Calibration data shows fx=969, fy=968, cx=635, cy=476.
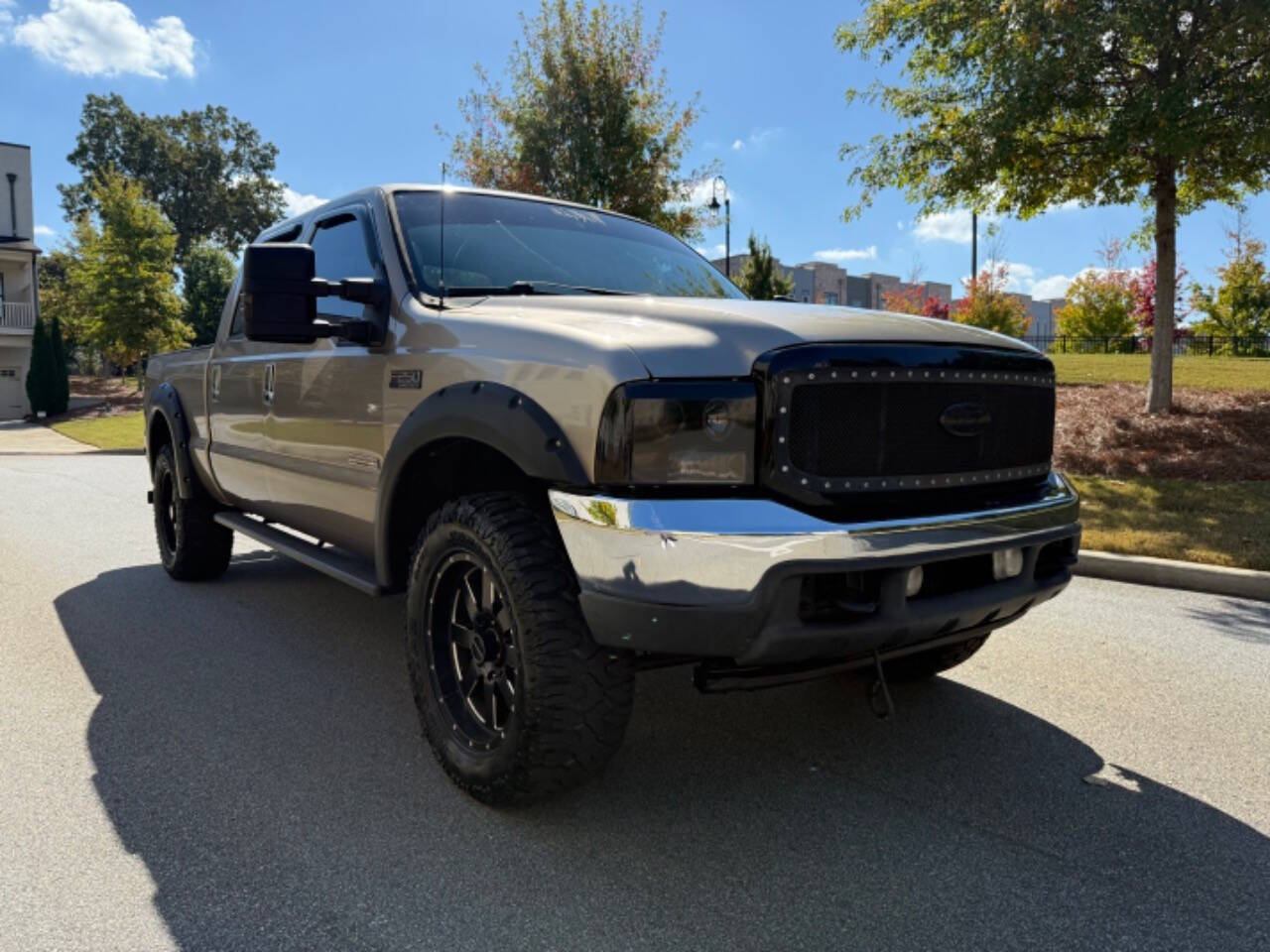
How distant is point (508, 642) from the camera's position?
9.61ft

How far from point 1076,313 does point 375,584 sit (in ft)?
132

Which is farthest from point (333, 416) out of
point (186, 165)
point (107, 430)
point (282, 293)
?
point (186, 165)

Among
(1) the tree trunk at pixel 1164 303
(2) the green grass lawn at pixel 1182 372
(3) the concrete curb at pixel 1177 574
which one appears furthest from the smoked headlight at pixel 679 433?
(2) the green grass lawn at pixel 1182 372

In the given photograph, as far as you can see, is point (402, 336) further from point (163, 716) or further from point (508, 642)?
point (163, 716)

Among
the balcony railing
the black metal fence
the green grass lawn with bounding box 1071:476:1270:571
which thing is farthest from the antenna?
the balcony railing

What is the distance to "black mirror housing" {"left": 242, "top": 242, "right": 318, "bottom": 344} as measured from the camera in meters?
3.27

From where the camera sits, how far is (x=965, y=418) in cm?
292

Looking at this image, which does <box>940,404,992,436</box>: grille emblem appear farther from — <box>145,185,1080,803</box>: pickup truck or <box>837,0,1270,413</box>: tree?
<box>837,0,1270,413</box>: tree

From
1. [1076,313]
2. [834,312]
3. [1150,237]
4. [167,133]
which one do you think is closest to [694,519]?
[834,312]

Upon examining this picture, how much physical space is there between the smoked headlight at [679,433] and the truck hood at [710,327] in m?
0.06

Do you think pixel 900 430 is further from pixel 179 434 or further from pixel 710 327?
pixel 179 434

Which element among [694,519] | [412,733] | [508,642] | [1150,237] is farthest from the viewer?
[1150,237]

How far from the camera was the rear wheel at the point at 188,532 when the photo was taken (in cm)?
588

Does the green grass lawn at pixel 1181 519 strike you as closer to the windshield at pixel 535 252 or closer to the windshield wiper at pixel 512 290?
the windshield at pixel 535 252
